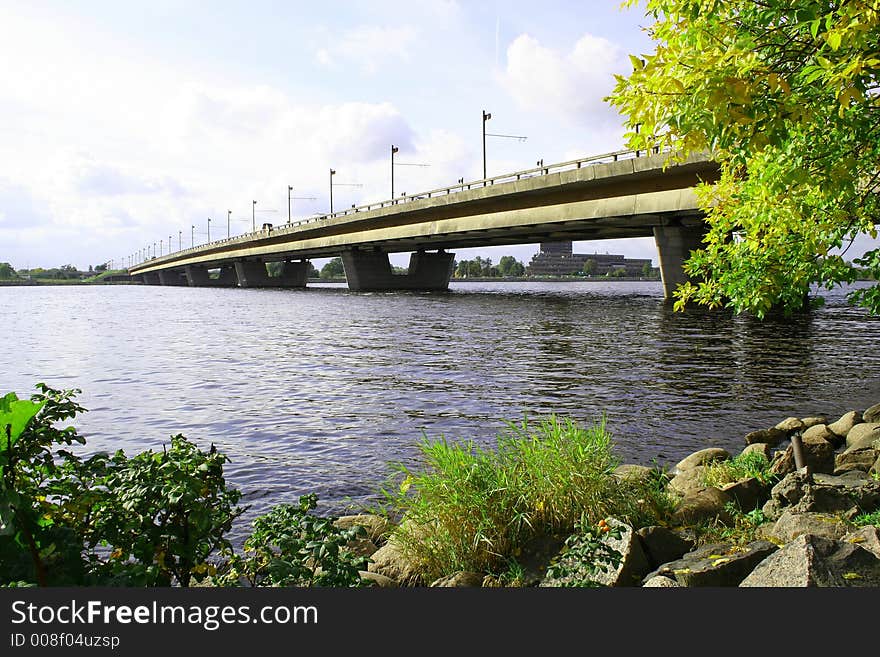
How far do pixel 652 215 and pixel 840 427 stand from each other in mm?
31921

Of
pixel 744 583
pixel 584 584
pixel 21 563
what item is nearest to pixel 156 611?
pixel 21 563

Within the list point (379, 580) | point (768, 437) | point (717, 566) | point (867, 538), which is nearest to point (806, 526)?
point (867, 538)

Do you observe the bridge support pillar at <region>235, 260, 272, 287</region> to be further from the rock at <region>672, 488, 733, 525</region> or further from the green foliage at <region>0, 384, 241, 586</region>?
the green foliage at <region>0, 384, 241, 586</region>

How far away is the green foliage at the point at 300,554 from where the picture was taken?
4.32 meters

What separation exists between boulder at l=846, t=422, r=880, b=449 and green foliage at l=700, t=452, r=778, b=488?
1551mm

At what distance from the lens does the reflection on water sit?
1107 centimetres

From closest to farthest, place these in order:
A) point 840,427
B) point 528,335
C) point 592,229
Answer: point 840,427 → point 528,335 → point 592,229

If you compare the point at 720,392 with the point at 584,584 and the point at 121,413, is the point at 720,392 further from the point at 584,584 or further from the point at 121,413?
the point at 121,413

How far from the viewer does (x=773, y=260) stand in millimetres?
9805

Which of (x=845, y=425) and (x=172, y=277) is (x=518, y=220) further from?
(x=172, y=277)

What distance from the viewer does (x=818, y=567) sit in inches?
171

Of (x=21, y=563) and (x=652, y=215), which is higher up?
(x=652, y=215)

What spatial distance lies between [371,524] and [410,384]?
968cm

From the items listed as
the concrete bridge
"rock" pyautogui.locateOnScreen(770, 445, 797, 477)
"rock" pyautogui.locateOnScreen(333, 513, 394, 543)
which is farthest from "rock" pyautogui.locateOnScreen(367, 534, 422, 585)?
the concrete bridge
